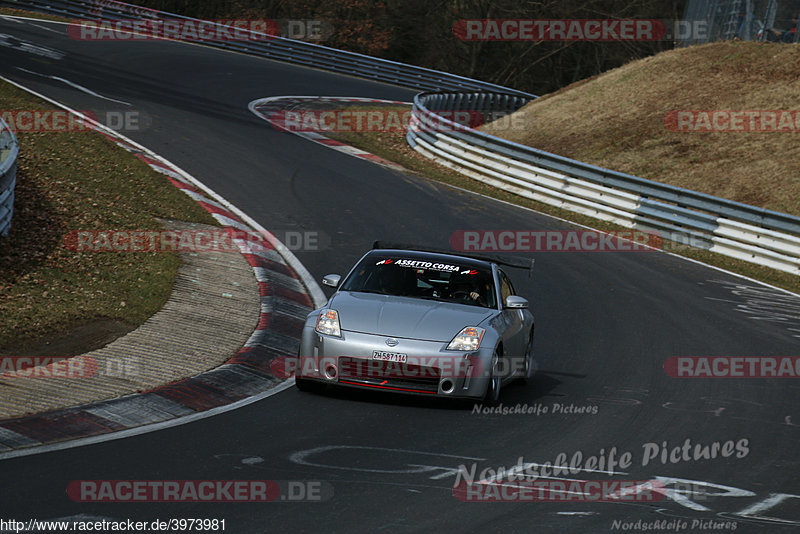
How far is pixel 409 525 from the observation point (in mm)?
6105

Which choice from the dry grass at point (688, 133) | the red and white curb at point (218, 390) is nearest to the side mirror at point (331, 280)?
the red and white curb at point (218, 390)

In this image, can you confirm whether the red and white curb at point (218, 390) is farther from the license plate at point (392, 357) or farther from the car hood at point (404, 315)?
the license plate at point (392, 357)

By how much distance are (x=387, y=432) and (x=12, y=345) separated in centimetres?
405

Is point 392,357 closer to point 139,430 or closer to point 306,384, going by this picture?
point 306,384

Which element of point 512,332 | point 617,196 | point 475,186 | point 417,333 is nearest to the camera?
point 417,333

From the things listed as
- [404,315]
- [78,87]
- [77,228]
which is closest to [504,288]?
[404,315]

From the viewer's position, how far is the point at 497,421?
9.25 metres

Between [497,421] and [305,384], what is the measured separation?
1809 mm

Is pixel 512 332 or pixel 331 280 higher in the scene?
pixel 331 280

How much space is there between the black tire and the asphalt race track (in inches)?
4.7

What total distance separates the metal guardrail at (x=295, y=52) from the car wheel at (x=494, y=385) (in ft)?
105

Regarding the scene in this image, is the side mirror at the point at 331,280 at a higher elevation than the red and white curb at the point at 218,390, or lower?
higher

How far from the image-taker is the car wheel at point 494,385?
970 centimetres

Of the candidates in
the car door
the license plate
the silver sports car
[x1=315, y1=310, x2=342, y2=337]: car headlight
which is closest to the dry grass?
the car door
